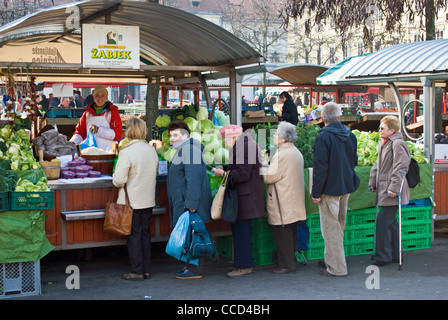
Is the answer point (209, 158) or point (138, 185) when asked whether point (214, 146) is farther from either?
point (138, 185)

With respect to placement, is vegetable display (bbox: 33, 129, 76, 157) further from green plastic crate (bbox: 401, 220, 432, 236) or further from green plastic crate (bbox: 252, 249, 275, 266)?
green plastic crate (bbox: 401, 220, 432, 236)

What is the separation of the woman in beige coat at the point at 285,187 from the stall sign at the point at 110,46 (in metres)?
2.33

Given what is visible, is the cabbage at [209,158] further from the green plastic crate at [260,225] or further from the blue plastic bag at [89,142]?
the blue plastic bag at [89,142]

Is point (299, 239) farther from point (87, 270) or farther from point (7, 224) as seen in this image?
point (7, 224)

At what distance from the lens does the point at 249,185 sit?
6.83m

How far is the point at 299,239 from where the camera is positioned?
295 inches

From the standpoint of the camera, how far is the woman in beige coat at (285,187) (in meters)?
6.98

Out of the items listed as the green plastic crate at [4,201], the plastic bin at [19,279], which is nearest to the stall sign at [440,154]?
the plastic bin at [19,279]

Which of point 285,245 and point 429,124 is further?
point 429,124

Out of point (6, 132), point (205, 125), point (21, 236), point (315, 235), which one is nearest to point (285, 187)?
point (315, 235)

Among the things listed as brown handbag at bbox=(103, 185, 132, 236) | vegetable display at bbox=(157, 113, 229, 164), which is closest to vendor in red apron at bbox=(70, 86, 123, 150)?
vegetable display at bbox=(157, 113, 229, 164)

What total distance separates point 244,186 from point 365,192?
1.95 meters

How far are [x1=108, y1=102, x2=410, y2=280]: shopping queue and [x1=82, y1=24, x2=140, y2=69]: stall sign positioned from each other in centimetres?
158

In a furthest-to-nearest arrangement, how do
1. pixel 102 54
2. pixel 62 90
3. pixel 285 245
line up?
1. pixel 62 90
2. pixel 102 54
3. pixel 285 245
